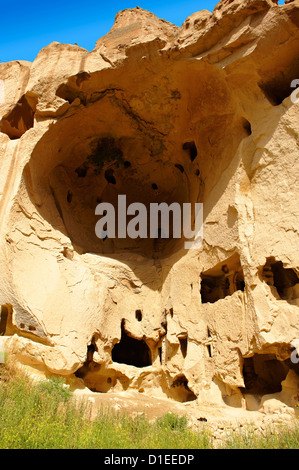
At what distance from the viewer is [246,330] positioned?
22.3 ft

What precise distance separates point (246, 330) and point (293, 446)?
8.33 ft

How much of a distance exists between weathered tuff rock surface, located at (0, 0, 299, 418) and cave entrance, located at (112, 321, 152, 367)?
32 millimetres

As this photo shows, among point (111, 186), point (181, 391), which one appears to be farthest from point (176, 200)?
point (181, 391)

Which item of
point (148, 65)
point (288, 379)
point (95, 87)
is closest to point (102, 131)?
point (95, 87)

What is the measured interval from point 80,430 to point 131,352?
15.5 feet

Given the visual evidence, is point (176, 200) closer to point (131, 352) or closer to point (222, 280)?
point (222, 280)

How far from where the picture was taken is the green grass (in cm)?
439

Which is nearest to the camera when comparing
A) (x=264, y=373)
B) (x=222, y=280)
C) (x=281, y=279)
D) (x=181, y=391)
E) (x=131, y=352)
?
(x=281, y=279)

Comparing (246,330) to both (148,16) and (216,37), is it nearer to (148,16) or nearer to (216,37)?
(216,37)

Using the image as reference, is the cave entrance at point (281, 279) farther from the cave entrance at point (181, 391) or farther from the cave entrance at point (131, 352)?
the cave entrance at point (131, 352)

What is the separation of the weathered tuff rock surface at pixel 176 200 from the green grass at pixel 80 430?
1.19 meters

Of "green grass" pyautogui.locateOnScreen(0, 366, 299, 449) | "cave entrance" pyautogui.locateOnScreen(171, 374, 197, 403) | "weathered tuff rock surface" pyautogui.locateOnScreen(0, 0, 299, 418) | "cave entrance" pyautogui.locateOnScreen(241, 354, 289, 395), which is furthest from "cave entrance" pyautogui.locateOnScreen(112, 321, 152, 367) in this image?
"green grass" pyautogui.locateOnScreen(0, 366, 299, 449)

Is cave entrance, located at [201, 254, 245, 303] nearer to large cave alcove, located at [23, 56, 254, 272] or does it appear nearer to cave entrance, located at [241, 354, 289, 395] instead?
large cave alcove, located at [23, 56, 254, 272]

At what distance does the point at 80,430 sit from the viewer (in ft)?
15.9
